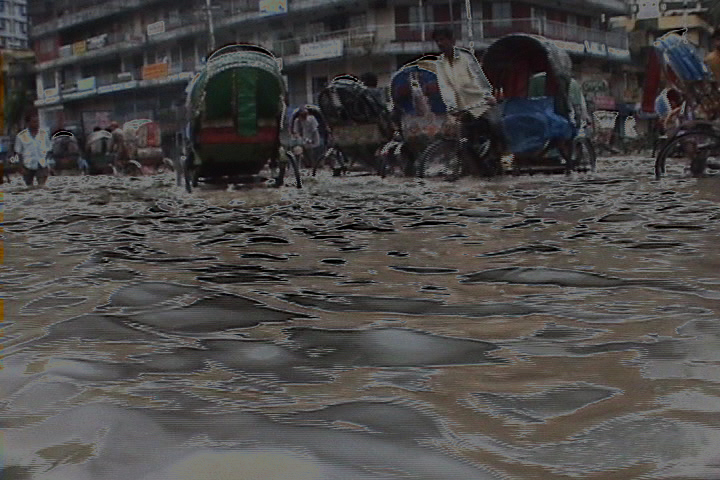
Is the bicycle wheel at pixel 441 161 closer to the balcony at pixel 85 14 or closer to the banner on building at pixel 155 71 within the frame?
the banner on building at pixel 155 71

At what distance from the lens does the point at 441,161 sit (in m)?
9.60

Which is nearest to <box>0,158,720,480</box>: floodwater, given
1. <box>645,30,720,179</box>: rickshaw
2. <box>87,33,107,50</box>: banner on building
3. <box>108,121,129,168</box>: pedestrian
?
<box>645,30,720,179</box>: rickshaw

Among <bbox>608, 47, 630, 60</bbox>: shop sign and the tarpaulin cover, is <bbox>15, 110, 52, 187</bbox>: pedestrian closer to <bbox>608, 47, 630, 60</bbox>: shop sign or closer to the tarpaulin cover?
the tarpaulin cover

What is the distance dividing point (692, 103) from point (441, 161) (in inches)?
104

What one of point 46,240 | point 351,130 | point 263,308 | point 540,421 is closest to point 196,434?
point 540,421

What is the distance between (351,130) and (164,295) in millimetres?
10160

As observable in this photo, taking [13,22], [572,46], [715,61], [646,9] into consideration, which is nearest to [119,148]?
[715,61]

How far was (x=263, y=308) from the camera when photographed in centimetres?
279

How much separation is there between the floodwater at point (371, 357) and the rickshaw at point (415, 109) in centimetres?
612

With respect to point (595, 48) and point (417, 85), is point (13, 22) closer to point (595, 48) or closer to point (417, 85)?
point (595, 48)

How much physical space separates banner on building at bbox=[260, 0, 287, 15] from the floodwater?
3580cm

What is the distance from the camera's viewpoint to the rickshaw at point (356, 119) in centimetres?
1276

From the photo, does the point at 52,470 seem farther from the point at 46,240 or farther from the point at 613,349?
the point at 46,240

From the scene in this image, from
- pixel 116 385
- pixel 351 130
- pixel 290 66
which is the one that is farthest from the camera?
pixel 290 66
